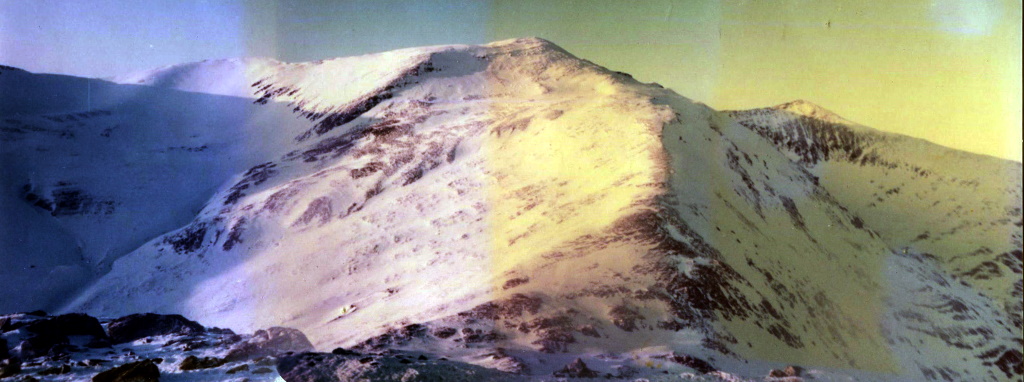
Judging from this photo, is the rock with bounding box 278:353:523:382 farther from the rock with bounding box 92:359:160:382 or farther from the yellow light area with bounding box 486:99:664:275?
the yellow light area with bounding box 486:99:664:275

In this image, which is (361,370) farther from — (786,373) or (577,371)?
(786,373)

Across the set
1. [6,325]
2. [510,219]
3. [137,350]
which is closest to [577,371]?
[137,350]

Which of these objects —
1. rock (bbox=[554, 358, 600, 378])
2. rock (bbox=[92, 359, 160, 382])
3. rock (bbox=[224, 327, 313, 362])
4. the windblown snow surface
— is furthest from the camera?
the windblown snow surface

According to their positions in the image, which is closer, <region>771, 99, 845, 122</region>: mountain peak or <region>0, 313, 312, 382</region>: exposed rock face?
<region>0, 313, 312, 382</region>: exposed rock face

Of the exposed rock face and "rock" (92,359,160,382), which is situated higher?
"rock" (92,359,160,382)

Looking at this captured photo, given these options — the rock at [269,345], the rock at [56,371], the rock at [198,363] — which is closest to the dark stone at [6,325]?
the rock at [56,371]

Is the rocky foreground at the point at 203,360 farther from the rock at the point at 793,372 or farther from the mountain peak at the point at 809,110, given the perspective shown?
the mountain peak at the point at 809,110

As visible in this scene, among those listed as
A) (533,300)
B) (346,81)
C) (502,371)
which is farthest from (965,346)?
(346,81)

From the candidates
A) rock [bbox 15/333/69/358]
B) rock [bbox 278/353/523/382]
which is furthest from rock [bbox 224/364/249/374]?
rock [bbox 15/333/69/358]
